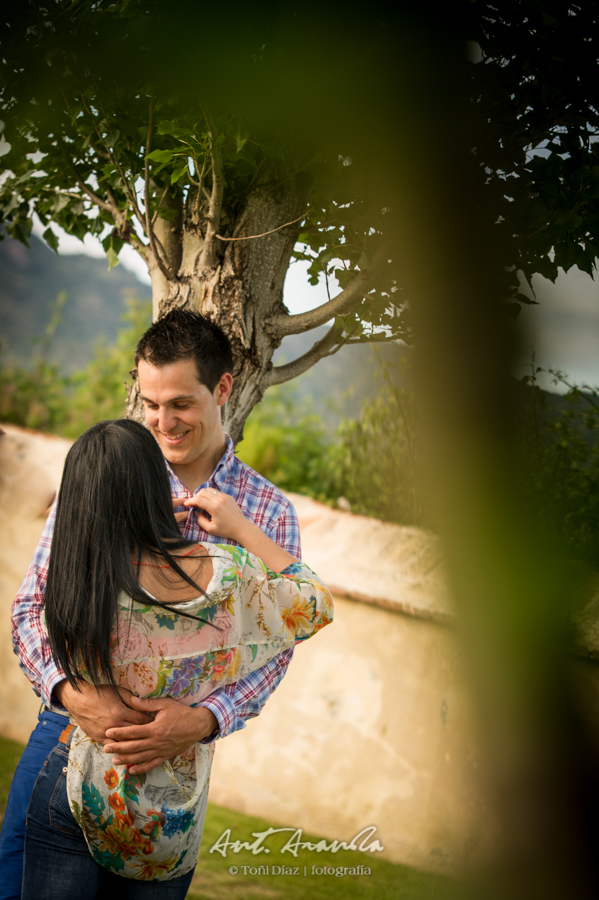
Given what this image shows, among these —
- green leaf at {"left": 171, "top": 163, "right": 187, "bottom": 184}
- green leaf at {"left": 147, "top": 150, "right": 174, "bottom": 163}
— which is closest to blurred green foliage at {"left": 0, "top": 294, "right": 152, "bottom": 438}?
green leaf at {"left": 171, "top": 163, "right": 187, "bottom": 184}

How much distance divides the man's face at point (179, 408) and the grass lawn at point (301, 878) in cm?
206

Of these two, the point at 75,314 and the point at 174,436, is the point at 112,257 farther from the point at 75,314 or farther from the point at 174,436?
the point at 75,314

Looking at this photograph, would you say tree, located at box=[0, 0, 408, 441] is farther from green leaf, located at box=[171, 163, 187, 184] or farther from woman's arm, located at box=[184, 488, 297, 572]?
woman's arm, located at box=[184, 488, 297, 572]

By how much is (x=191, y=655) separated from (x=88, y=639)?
7.3 inches

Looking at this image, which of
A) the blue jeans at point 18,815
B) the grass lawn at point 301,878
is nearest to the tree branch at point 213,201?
the blue jeans at point 18,815

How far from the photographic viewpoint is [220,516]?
1.30 m

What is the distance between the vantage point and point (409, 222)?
1.03 m

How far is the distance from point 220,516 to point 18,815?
0.72 metres

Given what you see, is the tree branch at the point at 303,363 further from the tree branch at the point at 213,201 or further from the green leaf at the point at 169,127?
the green leaf at the point at 169,127

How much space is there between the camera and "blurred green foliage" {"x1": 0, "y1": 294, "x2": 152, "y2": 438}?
5.12 metres

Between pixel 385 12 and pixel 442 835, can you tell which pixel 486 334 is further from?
pixel 442 835

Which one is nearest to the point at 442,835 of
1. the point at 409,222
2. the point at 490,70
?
the point at 409,222

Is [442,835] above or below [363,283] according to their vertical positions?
below

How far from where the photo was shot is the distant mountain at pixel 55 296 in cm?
613
